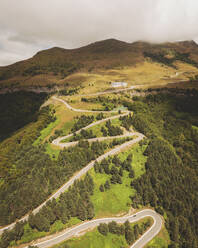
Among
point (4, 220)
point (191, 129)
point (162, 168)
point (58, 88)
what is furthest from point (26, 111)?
point (191, 129)

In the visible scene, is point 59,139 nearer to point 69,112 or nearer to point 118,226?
point 69,112

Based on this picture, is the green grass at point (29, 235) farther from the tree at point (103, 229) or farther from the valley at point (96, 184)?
the tree at point (103, 229)

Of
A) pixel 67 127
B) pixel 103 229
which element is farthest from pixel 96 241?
pixel 67 127

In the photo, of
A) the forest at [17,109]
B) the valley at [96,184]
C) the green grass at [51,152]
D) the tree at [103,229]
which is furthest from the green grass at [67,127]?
the tree at [103,229]

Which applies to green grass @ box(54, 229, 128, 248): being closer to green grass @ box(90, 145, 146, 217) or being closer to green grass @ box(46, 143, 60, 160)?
green grass @ box(90, 145, 146, 217)

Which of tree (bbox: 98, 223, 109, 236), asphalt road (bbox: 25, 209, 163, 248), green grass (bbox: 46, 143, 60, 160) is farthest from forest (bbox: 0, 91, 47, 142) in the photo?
tree (bbox: 98, 223, 109, 236)

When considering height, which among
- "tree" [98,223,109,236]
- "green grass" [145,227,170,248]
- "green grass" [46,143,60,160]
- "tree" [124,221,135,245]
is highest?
"green grass" [46,143,60,160]
